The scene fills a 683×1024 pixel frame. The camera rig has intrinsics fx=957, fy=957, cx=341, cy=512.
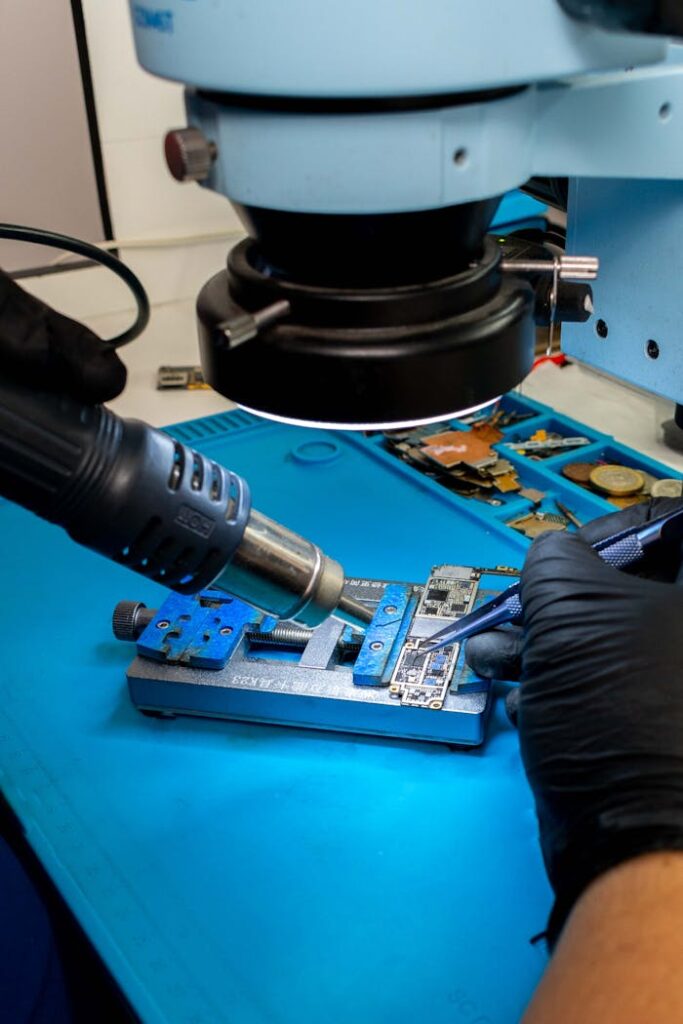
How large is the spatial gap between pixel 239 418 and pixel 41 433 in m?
0.91

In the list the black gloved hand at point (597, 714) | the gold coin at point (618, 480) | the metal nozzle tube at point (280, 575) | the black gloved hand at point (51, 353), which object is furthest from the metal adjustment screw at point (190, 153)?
the gold coin at point (618, 480)

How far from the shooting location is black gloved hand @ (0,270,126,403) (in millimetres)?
538

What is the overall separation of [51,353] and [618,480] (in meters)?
0.86

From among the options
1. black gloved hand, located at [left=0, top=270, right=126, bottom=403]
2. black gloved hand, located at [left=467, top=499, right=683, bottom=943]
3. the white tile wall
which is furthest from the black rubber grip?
the white tile wall

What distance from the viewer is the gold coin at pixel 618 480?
121 cm

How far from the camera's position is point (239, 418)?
4.76 feet

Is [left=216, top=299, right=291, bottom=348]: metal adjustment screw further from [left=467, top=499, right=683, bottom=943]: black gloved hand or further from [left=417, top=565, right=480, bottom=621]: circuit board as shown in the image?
[left=417, top=565, right=480, bottom=621]: circuit board

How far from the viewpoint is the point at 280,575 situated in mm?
658

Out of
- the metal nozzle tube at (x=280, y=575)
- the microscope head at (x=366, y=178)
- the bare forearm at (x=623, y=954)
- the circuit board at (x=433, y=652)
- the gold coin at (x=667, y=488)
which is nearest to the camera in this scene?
the microscope head at (x=366, y=178)

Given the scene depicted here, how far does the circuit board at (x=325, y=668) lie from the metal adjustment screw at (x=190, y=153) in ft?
1.65

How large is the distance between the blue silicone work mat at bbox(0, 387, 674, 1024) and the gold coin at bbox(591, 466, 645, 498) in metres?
0.21

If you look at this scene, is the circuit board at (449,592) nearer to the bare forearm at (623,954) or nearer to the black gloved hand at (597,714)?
the black gloved hand at (597,714)

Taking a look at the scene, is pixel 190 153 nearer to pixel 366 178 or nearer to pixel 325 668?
pixel 366 178

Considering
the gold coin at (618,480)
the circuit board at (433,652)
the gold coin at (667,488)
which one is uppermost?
the circuit board at (433,652)
